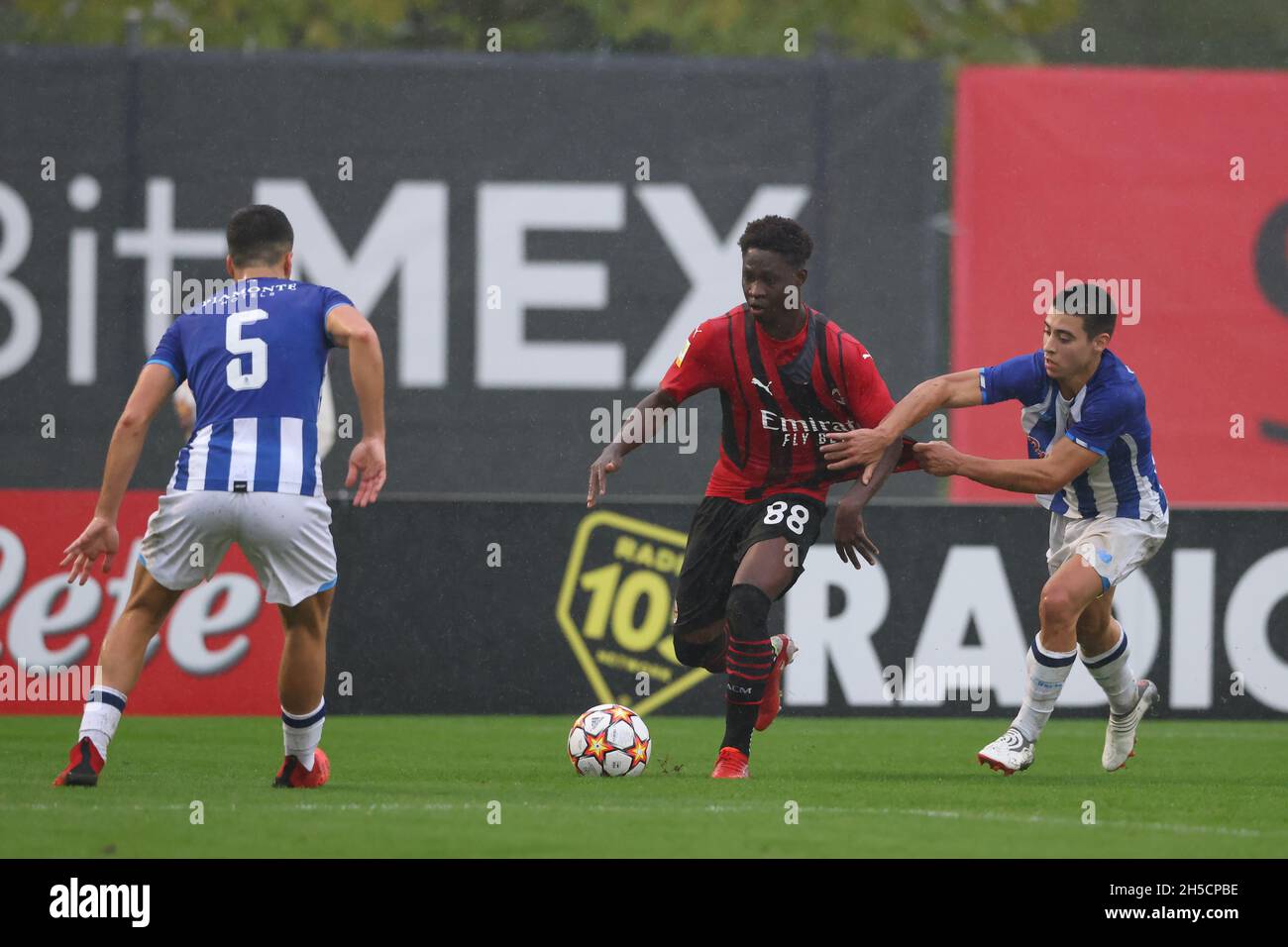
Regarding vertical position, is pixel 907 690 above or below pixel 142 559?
below

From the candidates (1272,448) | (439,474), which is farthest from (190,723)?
(1272,448)

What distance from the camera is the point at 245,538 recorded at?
702 cm

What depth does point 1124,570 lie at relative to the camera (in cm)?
845

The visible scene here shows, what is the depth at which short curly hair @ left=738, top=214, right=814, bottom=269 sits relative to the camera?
7.87 meters

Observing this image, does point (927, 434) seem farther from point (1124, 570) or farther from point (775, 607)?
point (1124, 570)

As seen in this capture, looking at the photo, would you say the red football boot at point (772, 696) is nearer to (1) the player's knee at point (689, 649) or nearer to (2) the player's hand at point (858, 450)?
(1) the player's knee at point (689, 649)

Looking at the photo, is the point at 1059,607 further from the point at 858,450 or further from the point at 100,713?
the point at 100,713

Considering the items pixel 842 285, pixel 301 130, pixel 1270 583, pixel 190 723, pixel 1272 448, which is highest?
pixel 301 130

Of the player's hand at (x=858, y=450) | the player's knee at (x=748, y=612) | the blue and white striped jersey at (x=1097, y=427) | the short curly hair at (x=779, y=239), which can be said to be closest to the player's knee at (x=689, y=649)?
the player's knee at (x=748, y=612)

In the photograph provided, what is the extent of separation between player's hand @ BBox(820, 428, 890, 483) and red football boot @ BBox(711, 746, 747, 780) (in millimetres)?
1172

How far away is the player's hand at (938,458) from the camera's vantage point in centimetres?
768

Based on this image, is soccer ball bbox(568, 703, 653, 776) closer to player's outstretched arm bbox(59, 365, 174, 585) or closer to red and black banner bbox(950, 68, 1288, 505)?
player's outstretched arm bbox(59, 365, 174, 585)
